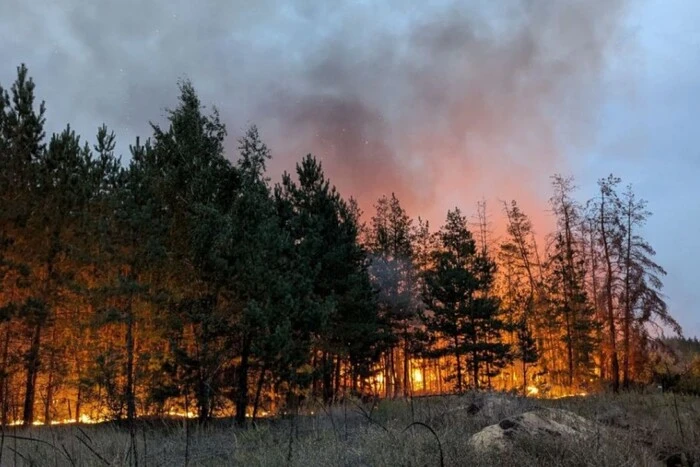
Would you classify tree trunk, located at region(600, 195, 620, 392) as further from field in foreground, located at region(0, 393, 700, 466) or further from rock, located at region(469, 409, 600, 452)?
rock, located at region(469, 409, 600, 452)

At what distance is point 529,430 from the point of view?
298 inches

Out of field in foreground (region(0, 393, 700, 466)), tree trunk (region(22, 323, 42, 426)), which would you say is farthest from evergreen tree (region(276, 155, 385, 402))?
field in foreground (region(0, 393, 700, 466))

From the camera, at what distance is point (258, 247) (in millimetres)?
18328

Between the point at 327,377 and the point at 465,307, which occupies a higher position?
the point at 465,307

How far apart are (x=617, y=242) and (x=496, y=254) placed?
16.8m

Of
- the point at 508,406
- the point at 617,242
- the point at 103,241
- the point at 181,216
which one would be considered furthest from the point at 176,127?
the point at 617,242

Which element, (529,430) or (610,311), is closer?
(529,430)

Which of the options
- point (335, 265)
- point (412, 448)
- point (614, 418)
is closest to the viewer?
point (412, 448)

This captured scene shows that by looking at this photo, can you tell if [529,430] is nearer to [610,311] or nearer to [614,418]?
[614,418]

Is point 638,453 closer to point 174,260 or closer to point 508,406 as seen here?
point 508,406

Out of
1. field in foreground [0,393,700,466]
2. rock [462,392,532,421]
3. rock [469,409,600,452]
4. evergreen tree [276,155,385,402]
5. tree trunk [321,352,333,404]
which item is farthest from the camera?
evergreen tree [276,155,385,402]

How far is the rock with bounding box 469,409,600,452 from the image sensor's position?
7129 millimetres

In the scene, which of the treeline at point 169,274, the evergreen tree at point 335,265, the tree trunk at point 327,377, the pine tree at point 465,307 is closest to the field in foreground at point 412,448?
the treeline at point 169,274

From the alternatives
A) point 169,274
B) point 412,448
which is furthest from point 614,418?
point 169,274
